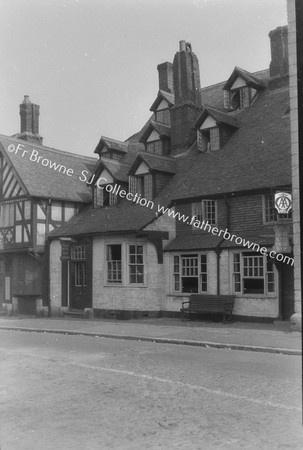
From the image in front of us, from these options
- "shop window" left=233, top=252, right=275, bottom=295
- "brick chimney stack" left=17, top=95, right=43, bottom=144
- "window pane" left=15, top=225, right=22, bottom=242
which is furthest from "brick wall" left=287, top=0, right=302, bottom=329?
"brick chimney stack" left=17, top=95, right=43, bottom=144

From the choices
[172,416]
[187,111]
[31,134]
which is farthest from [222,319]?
[31,134]

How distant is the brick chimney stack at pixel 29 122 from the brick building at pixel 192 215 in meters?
8.59

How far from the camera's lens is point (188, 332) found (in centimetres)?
1525

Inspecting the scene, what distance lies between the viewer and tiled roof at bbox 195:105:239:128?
67.1 ft

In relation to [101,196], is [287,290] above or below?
below

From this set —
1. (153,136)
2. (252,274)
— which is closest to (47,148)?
(153,136)

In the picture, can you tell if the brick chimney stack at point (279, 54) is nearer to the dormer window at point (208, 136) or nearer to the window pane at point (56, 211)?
the dormer window at point (208, 136)

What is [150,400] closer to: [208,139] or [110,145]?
[208,139]

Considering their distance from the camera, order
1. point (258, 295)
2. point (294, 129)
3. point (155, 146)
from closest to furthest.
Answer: point (294, 129) < point (258, 295) < point (155, 146)

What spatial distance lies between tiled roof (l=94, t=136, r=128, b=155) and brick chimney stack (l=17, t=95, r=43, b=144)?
20.5ft

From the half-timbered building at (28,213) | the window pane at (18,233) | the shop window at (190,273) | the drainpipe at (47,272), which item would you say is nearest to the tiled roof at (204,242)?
the shop window at (190,273)

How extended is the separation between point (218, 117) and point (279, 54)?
4.23m

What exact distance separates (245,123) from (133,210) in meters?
5.92

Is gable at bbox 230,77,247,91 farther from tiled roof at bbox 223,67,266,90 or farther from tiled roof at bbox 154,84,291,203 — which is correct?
tiled roof at bbox 154,84,291,203
